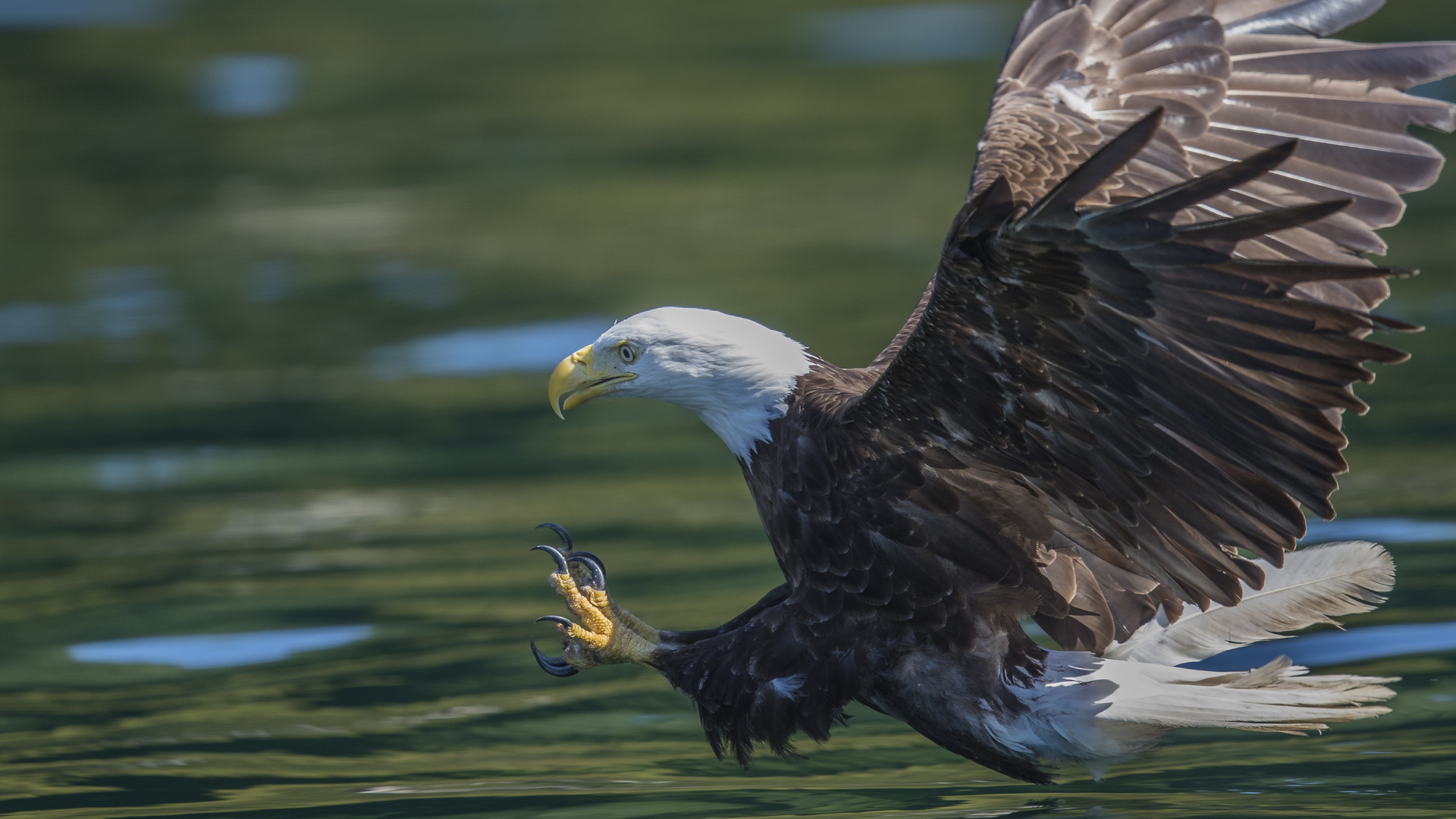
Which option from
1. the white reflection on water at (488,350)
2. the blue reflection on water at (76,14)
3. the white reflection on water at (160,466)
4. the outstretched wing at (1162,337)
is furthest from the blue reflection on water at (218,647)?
the blue reflection on water at (76,14)

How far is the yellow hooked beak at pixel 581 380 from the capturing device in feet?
17.3

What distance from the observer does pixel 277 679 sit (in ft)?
20.9

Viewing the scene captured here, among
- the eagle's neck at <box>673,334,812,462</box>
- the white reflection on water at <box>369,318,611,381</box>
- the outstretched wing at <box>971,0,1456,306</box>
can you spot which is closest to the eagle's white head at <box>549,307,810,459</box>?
the eagle's neck at <box>673,334,812,462</box>

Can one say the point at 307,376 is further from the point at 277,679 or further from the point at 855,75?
the point at 855,75

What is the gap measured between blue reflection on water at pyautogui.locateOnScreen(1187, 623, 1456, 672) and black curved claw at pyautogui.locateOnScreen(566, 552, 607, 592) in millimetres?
1718

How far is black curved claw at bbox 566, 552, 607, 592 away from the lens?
550 centimetres

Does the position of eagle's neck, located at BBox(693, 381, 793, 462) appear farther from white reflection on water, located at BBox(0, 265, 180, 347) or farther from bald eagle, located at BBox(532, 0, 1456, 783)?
white reflection on water, located at BBox(0, 265, 180, 347)

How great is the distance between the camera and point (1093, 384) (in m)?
4.26

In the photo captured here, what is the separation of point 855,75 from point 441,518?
29.5 ft

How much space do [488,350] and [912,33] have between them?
28.0ft

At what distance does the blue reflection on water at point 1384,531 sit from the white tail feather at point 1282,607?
184cm

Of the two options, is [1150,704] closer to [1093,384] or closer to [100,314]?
[1093,384]

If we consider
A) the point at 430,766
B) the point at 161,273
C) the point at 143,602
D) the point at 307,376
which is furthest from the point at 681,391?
the point at 161,273

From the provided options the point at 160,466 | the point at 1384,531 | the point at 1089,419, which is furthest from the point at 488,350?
the point at 1089,419
